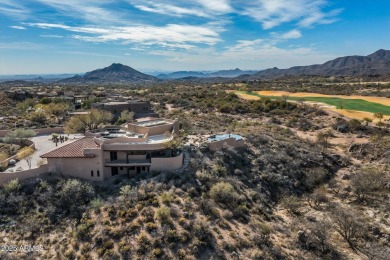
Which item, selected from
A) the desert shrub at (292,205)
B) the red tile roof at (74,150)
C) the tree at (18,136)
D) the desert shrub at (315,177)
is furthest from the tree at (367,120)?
the tree at (18,136)

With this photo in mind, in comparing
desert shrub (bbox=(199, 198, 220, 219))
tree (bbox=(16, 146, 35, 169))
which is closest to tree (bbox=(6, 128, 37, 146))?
tree (bbox=(16, 146, 35, 169))

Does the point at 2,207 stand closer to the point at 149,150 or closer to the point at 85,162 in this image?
the point at 85,162

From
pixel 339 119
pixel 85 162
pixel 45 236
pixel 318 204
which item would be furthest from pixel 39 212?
pixel 339 119

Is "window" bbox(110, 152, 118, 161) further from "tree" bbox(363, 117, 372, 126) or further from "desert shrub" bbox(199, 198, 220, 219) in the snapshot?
"tree" bbox(363, 117, 372, 126)

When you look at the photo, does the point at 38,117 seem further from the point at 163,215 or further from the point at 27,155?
the point at 163,215

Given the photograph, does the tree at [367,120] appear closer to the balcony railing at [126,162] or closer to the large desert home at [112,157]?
the large desert home at [112,157]

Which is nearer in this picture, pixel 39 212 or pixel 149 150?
pixel 39 212

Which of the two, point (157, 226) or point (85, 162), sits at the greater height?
point (85, 162)
